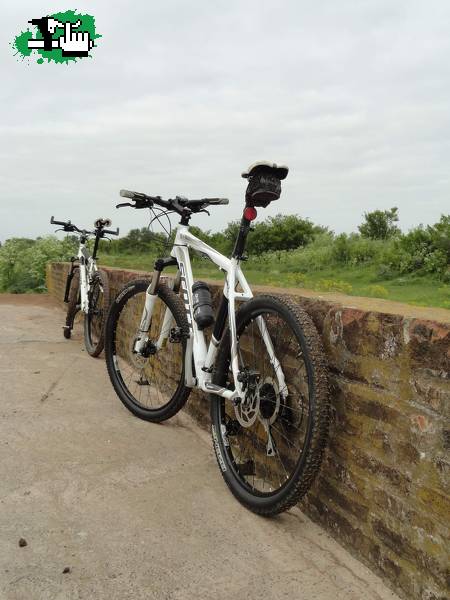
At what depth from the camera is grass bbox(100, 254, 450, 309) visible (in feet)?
15.0

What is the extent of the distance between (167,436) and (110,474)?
0.60 metres

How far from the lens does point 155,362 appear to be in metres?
4.12

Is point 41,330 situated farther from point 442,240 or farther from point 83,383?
point 442,240

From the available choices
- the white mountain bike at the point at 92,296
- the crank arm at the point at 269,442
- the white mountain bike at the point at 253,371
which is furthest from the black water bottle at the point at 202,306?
the white mountain bike at the point at 92,296

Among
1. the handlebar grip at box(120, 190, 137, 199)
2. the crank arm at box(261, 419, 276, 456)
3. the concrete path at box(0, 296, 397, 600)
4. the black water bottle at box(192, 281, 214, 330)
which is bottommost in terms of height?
the concrete path at box(0, 296, 397, 600)

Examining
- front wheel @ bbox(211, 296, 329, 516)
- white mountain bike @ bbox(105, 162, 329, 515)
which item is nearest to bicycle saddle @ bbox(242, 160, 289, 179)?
white mountain bike @ bbox(105, 162, 329, 515)

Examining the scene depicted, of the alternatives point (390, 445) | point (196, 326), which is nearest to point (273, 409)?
point (390, 445)

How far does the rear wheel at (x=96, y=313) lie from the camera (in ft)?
17.0

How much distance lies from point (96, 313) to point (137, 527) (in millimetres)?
3500

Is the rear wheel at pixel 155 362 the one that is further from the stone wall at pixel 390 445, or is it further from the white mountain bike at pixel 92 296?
the stone wall at pixel 390 445

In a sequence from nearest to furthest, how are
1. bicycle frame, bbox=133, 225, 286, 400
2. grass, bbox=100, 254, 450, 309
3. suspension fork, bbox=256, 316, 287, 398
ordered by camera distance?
suspension fork, bbox=256, 316, 287, 398, bicycle frame, bbox=133, 225, 286, 400, grass, bbox=100, 254, 450, 309

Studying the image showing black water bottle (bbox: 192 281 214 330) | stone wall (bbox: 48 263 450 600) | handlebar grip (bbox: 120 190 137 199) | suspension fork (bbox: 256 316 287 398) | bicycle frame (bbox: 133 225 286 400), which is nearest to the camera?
stone wall (bbox: 48 263 450 600)

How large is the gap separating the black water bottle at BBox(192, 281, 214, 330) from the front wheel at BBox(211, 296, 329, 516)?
7.6 inches

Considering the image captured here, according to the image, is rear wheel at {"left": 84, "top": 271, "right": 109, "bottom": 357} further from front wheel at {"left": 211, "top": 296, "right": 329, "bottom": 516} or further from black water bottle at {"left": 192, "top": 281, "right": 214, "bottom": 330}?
front wheel at {"left": 211, "top": 296, "right": 329, "bottom": 516}
